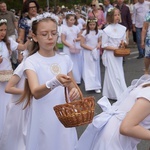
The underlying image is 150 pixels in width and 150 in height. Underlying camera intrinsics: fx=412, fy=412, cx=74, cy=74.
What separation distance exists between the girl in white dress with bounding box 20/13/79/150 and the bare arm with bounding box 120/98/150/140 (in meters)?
0.75

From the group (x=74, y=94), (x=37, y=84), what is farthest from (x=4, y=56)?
(x=74, y=94)

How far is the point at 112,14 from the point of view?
707 centimetres

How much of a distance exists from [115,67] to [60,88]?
4.10m

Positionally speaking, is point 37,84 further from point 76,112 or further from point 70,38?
point 70,38

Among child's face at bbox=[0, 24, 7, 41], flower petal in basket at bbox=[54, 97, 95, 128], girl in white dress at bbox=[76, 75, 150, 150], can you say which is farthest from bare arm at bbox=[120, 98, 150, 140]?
child's face at bbox=[0, 24, 7, 41]

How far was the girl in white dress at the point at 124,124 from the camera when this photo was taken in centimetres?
243

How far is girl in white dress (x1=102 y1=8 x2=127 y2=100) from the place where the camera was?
7027 millimetres

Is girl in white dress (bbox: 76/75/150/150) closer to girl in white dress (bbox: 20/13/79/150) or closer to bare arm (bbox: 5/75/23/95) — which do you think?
girl in white dress (bbox: 20/13/79/150)

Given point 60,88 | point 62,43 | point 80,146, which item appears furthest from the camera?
point 62,43

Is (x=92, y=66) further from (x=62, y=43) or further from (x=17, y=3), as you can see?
(x=17, y=3)

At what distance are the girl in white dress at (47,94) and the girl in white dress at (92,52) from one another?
470 centimetres

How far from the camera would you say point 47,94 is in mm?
3104

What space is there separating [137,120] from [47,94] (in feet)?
2.96

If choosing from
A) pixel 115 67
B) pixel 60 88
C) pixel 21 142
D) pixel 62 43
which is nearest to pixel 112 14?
pixel 115 67
